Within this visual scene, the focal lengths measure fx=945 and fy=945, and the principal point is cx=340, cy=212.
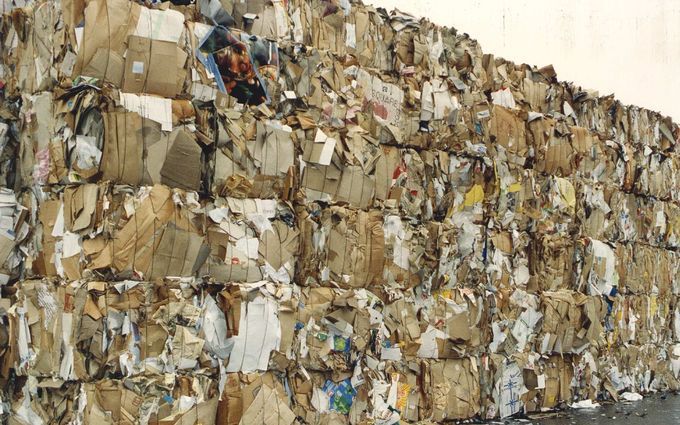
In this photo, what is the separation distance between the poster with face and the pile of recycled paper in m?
0.01

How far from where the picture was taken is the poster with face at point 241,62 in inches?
169

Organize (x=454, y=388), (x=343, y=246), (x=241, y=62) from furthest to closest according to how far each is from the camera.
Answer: (x=454, y=388)
(x=343, y=246)
(x=241, y=62)

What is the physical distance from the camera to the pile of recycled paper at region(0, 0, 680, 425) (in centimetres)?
391

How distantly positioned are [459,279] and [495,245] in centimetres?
→ 46

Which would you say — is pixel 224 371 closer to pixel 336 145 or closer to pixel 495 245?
pixel 336 145

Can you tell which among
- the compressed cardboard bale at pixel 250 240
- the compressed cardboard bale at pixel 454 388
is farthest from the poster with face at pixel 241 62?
the compressed cardboard bale at pixel 454 388

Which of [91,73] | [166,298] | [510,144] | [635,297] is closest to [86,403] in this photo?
[166,298]

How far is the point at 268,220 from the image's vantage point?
4.34 meters

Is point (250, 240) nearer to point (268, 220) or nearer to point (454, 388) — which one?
point (268, 220)

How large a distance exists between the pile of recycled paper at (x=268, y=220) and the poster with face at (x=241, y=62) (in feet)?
0.03

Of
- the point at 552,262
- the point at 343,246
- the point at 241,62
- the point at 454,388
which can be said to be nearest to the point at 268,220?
the point at 343,246

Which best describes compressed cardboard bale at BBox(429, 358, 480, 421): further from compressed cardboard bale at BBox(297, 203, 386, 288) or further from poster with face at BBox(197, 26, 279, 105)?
poster with face at BBox(197, 26, 279, 105)

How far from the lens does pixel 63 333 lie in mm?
3889

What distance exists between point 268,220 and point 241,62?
0.74m
